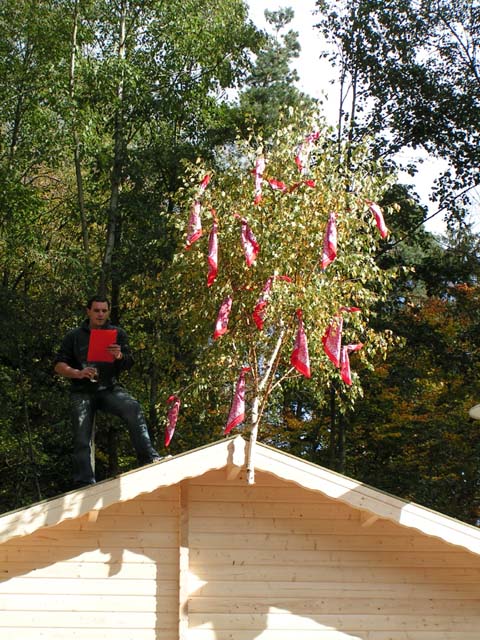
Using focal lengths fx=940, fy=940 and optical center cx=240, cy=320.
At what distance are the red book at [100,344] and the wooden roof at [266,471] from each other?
1.08 metres

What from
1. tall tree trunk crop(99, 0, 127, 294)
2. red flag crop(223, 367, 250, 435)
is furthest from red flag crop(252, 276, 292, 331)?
tall tree trunk crop(99, 0, 127, 294)

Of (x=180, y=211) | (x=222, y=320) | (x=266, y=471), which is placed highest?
(x=180, y=211)

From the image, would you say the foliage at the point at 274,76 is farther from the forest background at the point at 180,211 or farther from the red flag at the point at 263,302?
the red flag at the point at 263,302

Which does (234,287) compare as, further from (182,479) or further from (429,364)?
(429,364)

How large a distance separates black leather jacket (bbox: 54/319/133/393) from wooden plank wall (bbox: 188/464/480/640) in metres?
1.04

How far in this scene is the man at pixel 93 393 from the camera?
6.34 meters

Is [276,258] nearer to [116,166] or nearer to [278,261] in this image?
[278,261]

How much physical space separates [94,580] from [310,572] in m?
1.36

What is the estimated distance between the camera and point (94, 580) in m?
5.78

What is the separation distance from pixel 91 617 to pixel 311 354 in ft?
19.4

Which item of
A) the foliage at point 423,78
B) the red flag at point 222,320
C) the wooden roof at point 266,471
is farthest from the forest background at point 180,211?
the wooden roof at point 266,471

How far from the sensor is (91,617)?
5727 millimetres

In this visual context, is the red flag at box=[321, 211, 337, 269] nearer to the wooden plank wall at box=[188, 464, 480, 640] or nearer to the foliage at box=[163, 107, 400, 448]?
the foliage at box=[163, 107, 400, 448]

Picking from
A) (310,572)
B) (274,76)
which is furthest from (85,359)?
(274,76)
